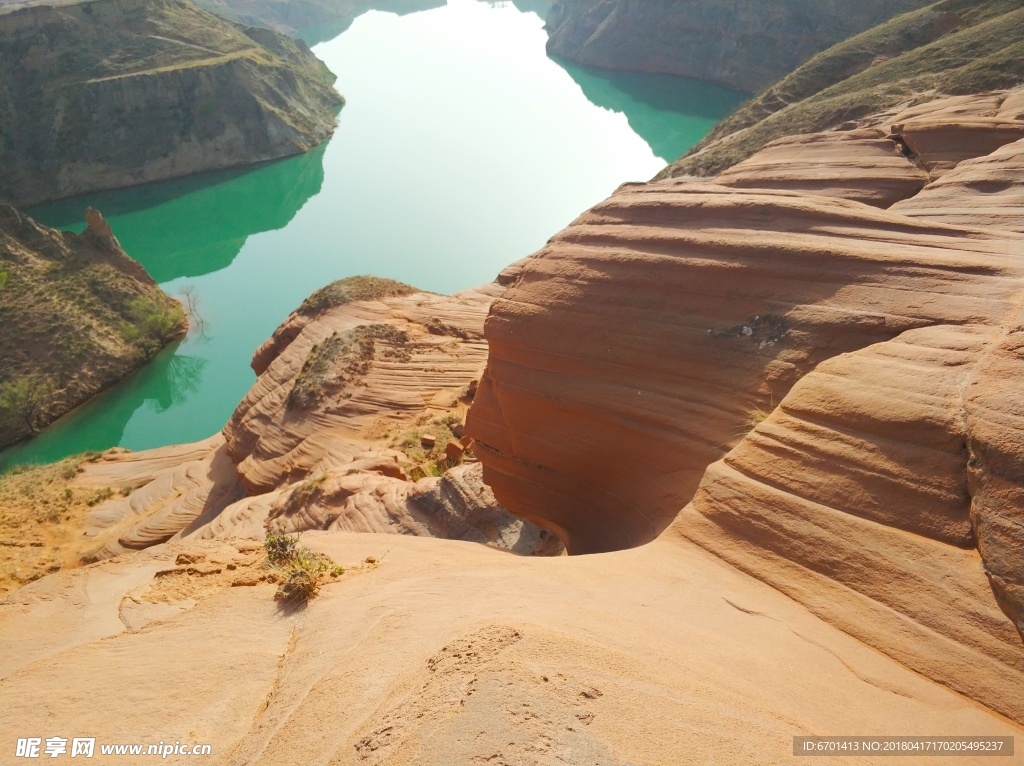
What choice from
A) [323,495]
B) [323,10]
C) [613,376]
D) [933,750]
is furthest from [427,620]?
[323,10]

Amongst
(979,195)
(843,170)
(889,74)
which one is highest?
(889,74)

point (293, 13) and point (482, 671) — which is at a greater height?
point (293, 13)

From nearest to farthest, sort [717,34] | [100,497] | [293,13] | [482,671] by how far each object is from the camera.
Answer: [482,671] → [100,497] → [717,34] → [293,13]

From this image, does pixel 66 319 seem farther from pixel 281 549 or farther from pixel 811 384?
pixel 811 384

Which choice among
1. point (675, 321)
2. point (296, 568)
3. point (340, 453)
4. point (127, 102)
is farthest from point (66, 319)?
point (127, 102)

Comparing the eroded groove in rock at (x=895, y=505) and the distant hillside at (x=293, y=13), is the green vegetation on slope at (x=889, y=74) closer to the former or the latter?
the eroded groove in rock at (x=895, y=505)

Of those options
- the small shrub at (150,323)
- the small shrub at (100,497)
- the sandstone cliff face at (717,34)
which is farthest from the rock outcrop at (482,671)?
the sandstone cliff face at (717,34)

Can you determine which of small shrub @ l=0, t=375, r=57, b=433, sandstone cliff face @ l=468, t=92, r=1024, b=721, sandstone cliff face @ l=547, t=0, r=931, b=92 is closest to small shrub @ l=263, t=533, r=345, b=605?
sandstone cliff face @ l=468, t=92, r=1024, b=721
